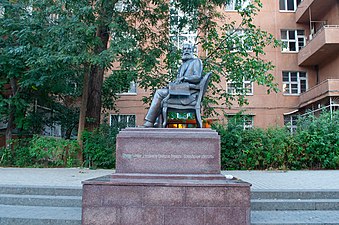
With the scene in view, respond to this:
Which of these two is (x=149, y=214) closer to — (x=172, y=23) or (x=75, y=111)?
(x=172, y=23)

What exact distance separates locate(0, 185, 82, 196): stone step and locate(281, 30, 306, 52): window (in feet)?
72.0

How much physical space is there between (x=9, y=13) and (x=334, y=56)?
1955cm

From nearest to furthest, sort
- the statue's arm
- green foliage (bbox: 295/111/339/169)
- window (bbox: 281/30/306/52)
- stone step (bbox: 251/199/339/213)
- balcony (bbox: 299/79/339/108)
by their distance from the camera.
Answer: stone step (bbox: 251/199/339/213), the statue's arm, green foliage (bbox: 295/111/339/169), balcony (bbox: 299/79/339/108), window (bbox: 281/30/306/52)

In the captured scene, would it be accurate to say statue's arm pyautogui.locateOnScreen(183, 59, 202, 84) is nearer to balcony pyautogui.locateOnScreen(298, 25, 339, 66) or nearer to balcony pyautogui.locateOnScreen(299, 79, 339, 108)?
balcony pyautogui.locateOnScreen(299, 79, 339, 108)

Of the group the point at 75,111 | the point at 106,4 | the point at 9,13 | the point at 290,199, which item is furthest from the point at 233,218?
the point at 75,111

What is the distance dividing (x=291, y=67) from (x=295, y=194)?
19364 mm

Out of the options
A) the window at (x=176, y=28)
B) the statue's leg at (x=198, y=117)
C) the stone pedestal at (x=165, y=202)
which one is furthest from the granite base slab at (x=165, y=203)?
the window at (x=176, y=28)

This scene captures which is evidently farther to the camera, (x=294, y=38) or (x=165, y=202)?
(x=294, y=38)

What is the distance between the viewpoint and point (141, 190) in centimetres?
550

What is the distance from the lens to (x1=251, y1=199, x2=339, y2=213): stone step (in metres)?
Result: 6.59

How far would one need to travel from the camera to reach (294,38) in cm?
2522

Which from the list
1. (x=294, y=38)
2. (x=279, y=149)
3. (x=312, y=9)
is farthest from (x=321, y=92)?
(x=279, y=149)

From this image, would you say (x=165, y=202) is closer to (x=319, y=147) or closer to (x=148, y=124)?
(x=148, y=124)

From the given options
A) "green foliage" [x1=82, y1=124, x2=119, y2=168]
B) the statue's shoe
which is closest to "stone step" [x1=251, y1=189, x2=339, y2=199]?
the statue's shoe
